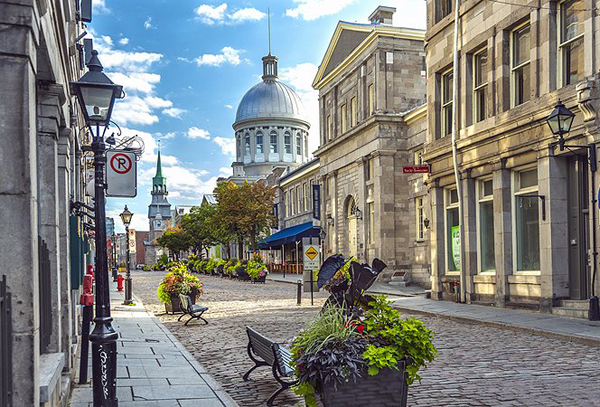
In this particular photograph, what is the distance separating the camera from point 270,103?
101875 millimetres

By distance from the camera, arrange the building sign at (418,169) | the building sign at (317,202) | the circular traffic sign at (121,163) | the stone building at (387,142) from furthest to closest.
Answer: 1. the building sign at (317,202)
2. the stone building at (387,142)
3. the building sign at (418,169)
4. the circular traffic sign at (121,163)

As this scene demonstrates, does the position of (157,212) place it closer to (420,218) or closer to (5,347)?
(420,218)

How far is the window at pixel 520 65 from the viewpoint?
17.7 metres

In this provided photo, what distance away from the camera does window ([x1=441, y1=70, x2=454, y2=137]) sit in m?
22.0

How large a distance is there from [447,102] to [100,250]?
57.4 feet

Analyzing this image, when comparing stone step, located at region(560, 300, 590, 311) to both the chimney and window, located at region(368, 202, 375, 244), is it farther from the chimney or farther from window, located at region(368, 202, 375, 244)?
the chimney

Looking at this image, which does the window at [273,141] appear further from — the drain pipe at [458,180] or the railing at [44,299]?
the railing at [44,299]

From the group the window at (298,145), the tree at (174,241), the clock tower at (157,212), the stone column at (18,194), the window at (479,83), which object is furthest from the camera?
the clock tower at (157,212)

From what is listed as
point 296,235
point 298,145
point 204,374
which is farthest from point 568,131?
point 298,145

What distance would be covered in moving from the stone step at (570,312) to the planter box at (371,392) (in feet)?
35.8

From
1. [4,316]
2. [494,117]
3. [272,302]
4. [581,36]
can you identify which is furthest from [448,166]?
[4,316]

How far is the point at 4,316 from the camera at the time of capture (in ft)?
13.1

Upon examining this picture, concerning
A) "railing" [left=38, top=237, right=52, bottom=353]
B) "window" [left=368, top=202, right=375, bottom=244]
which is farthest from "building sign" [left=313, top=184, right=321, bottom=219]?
"railing" [left=38, top=237, right=52, bottom=353]

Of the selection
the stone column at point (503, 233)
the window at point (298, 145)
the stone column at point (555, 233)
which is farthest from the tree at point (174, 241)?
the stone column at point (555, 233)
